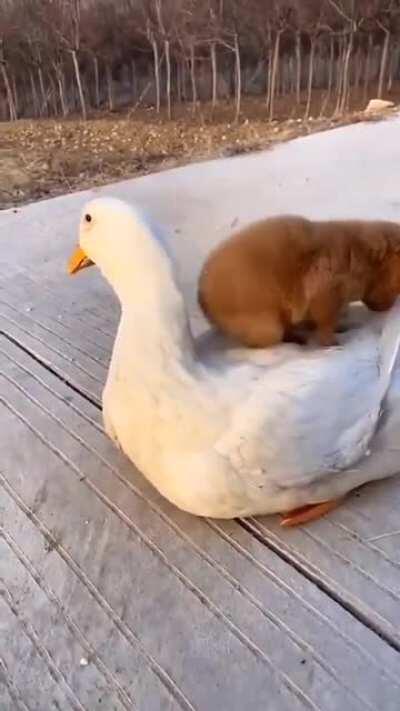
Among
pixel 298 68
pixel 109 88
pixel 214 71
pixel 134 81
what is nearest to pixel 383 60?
pixel 298 68

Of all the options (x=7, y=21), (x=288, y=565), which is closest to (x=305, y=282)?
(x=288, y=565)

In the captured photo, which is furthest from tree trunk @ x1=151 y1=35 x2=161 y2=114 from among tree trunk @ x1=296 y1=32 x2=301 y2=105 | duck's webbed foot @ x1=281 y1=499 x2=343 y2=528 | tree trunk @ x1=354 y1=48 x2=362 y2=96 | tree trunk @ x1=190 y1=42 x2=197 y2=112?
duck's webbed foot @ x1=281 y1=499 x2=343 y2=528

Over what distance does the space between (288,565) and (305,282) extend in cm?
29

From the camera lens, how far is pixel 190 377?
2.56ft

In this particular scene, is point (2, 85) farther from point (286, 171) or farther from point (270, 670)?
point (270, 670)

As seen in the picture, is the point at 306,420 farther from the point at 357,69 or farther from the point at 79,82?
the point at 357,69

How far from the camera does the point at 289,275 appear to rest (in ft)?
2.83

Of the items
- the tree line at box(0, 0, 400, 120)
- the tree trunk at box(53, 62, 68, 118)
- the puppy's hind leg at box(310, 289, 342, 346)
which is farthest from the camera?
the tree trunk at box(53, 62, 68, 118)

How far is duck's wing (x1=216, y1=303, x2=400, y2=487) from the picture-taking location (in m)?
0.74

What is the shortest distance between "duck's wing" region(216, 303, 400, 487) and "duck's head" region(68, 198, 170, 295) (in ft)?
0.50

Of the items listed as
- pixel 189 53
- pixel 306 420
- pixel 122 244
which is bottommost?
pixel 189 53

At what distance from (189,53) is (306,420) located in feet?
18.2

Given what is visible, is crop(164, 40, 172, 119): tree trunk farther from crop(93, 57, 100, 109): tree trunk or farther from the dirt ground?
crop(93, 57, 100, 109): tree trunk

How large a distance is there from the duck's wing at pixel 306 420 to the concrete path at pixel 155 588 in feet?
0.26
